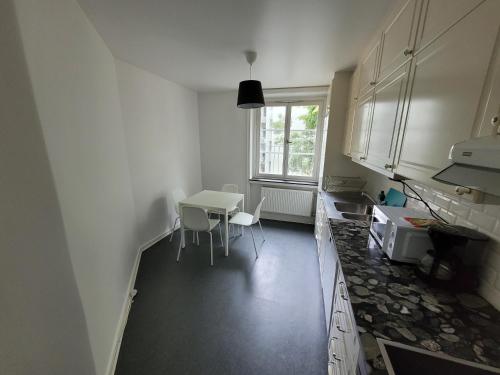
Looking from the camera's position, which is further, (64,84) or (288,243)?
(288,243)

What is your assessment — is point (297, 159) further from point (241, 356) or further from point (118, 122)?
point (241, 356)

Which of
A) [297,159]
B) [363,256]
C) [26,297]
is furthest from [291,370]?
[297,159]

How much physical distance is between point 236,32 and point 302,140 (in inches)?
92.4

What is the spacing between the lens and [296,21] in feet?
4.67

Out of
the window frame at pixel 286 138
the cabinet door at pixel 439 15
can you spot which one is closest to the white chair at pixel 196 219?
the window frame at pixel 286 138

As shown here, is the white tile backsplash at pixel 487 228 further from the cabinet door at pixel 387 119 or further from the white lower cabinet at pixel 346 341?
the white lower cabinet at pixel 346 341

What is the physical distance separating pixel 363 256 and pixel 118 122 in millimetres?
2550

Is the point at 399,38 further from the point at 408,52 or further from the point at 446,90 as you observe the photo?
the point at 446,90

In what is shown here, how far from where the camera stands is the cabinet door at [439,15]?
70 cm

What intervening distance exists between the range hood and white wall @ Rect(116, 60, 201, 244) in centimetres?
282

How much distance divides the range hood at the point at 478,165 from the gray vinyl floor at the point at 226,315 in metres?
1.55

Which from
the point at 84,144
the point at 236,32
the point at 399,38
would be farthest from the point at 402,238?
the point at 84,144

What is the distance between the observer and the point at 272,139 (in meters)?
3.78

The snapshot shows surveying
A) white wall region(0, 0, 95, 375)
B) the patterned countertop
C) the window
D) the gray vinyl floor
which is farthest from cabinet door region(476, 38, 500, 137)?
the window
